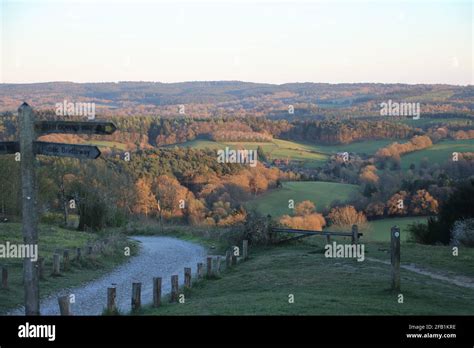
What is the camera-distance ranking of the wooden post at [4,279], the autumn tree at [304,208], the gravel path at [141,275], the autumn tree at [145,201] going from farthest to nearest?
the autumn tree at [145,201], the autumn tree at [304,208], the wooden post at [4,279], the gravel path at [141,275]

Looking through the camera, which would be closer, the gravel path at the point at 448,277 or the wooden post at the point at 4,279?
the wooden post at the point at 4,279

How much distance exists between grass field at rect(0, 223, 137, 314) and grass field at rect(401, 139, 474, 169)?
51681 millimetres

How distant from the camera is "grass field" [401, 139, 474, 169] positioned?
245 feet

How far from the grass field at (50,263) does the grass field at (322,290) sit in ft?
11.6

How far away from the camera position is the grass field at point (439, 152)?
74.8m

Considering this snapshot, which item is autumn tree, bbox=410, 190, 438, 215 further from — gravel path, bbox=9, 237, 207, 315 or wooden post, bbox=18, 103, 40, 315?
wooden post, bbox=18, 103, 40, 315

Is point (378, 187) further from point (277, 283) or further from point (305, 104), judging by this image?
point (305, 104)

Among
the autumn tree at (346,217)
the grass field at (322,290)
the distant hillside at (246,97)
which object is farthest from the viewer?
the distant hillside at (246,97)

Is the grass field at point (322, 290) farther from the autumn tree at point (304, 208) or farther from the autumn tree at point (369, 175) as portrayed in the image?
the autumn tree at point (369, 175)

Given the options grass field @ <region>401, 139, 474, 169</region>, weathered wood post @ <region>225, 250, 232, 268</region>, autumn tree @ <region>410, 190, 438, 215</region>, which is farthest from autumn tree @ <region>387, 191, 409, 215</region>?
weathered wood post @ <region>225, 250, 232, 268</region>

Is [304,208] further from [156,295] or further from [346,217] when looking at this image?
[156,295]

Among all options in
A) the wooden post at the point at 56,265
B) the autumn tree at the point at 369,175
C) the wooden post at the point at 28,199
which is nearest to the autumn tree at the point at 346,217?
the autumn tree at the point at 369,175
